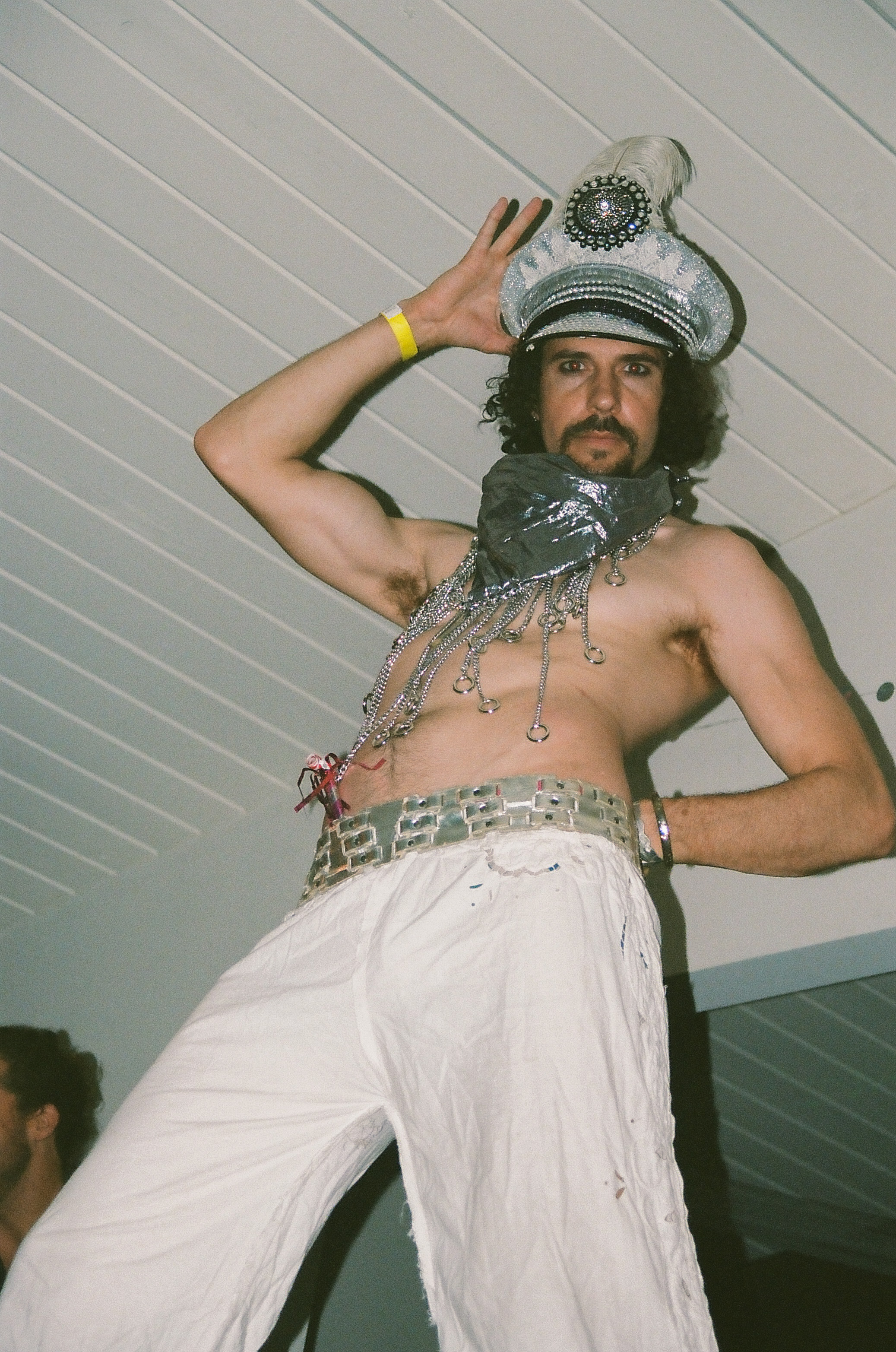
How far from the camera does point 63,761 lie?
2672 millimetres

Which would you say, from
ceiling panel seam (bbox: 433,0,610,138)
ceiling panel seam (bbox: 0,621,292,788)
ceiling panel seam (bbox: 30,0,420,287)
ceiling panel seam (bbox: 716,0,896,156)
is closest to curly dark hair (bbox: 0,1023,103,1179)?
ceiling panel seam (bbox: 0,621,292,788)

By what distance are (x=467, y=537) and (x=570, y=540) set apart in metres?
0.32

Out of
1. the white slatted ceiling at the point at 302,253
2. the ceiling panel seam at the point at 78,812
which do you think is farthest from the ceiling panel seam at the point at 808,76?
the ceiling panel seam at the point at 78,812

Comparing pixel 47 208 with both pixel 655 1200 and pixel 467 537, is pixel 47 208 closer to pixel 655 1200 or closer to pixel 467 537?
pixel 467 537

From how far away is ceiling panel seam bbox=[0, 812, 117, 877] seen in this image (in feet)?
9.11

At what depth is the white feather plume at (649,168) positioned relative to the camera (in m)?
1.74

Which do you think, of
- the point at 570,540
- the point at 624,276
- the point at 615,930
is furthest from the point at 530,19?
the point at 615,930

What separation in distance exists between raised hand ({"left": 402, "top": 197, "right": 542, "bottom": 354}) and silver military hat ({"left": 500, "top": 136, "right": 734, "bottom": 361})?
52 millimetres

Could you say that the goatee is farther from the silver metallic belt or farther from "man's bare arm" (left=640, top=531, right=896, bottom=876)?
the silver metallic belt

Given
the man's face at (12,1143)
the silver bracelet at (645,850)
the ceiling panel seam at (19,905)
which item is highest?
the silver bracelet at (645,850)

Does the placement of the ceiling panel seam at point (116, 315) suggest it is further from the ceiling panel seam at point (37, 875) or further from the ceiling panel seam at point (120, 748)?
the ceiling panel seam at point (37, 875)

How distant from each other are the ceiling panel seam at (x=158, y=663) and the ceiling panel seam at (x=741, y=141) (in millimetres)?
1357

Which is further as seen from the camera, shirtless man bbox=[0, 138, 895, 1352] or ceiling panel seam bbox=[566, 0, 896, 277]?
ceiling panel seam bbox=[566, 0, 896, 277]

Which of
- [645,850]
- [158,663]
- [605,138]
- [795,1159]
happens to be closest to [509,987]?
[645,850]
